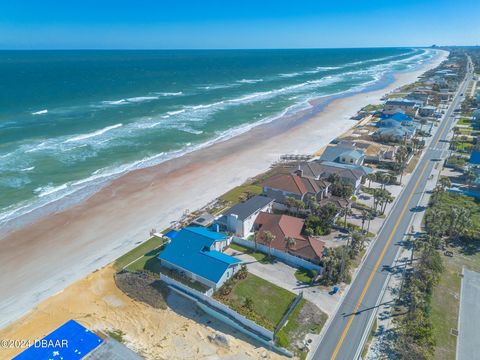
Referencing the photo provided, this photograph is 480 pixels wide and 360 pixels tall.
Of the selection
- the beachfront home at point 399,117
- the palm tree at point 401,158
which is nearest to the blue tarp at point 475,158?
the palm tree at point 401,158

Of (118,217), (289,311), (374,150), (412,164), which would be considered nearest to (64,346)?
(289,311)

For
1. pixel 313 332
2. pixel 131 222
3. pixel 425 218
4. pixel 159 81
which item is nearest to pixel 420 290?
pixel 313 332

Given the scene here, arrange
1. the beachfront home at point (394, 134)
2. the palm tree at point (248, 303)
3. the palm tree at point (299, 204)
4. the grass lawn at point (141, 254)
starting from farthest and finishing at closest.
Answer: the beachfront home at point (394, 134)
the palm tree at point (299, 204)
the grass lawn at point (141, 254)
the palm tree at point (248, 303)

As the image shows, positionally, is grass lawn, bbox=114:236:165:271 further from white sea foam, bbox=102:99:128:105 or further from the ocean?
white sea foam, bbox=102:99:128:105

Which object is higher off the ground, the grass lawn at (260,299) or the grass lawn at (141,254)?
the grass lawn at (141,254)

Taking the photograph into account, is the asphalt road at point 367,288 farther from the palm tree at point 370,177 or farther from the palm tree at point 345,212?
the palm tree at point 370,177

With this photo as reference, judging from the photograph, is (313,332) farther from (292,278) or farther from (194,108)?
(194,108)

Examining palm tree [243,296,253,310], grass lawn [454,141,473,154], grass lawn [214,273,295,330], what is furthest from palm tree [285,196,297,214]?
grass lawn [454,141,473,154]
